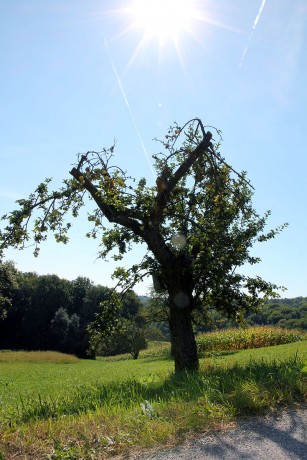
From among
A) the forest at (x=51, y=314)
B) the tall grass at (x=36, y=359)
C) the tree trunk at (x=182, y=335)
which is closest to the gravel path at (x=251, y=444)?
the tree trunk at (x=182, y=335)

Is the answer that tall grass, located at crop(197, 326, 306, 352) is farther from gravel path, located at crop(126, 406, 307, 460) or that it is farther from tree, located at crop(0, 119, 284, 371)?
gravel path, located at crop(126, 406, 307, 460)

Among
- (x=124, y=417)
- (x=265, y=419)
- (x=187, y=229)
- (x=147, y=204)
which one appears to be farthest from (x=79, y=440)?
(x=187, y=229)

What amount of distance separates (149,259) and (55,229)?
2772mm

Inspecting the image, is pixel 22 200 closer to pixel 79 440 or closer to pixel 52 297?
pixel 79 440

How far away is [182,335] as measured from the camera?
9523 mm

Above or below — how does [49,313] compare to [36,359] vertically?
above

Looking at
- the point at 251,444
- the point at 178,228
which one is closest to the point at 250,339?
the point at 178,228

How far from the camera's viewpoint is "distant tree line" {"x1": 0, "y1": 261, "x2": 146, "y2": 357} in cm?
6594

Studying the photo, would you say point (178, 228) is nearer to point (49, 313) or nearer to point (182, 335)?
point (182, 335)

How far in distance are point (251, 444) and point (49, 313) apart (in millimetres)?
72423

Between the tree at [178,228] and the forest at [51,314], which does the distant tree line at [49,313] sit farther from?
the tree at [178,228]

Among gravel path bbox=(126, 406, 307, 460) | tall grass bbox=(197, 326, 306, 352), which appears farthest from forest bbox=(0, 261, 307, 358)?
gravel path bbox=(126, 406, 307, 460)

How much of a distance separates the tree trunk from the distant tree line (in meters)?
52.0

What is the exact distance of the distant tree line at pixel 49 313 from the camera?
216 ft
